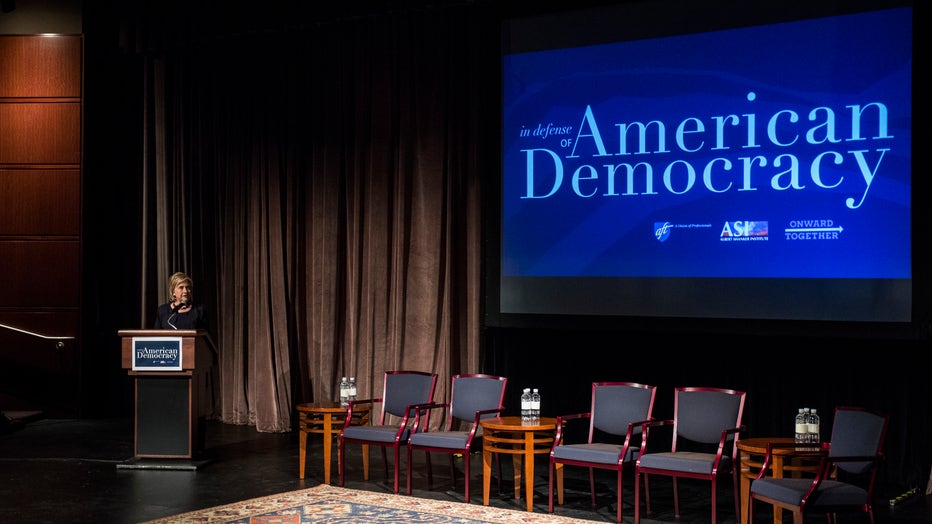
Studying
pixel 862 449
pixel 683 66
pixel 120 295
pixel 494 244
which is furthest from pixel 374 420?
pixel 862 449

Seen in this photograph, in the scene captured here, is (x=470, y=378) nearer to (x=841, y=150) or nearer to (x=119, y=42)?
(x=841, y=150)

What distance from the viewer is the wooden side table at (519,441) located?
632 centimetres

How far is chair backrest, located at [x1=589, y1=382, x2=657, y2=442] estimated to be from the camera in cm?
657

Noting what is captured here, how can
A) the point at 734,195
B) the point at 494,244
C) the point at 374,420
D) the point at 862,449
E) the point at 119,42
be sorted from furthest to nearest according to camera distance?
1. the point at 119,42
2. the point at 374,420
3. the point at 494,244
4. the point at 734,195
5. the point at 862,449

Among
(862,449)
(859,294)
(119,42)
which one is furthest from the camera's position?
(119,42)

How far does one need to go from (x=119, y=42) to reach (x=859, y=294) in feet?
23.3

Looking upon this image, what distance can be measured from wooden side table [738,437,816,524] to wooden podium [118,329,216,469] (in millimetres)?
3803

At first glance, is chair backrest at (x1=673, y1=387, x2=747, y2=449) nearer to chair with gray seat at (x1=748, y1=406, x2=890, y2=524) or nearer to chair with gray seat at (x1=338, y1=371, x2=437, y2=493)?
chair with gray seat at (x1=748, y1=406, x2=890, y2=524)

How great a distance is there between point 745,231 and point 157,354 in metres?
4.09

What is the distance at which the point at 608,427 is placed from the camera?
6707mm

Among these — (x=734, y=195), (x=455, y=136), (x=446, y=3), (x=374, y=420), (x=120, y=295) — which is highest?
(x=446, y=3)

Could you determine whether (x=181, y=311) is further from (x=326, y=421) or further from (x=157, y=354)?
(x=326, y=421)

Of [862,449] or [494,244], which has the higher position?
[494,244]

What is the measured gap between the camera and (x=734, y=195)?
23.3ft
